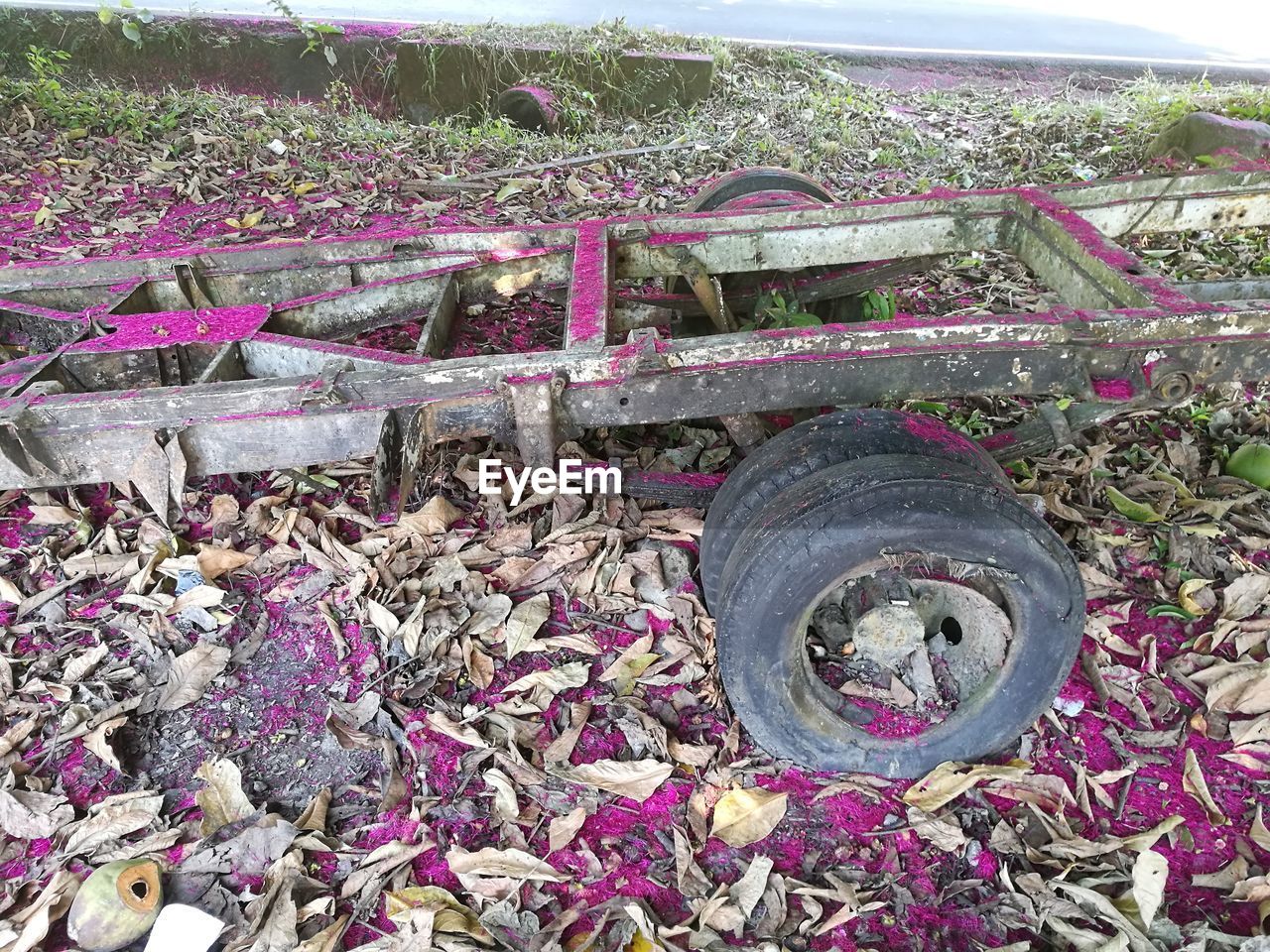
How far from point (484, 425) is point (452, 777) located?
1.10 metres

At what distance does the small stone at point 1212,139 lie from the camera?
6.05m

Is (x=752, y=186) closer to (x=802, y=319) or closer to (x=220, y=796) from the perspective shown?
(x=802, y=319)

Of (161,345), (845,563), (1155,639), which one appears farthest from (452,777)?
(1155,639)

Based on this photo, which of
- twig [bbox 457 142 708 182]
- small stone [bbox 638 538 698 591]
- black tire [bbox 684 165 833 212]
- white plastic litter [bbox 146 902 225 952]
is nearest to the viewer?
white plastic litter [bbox 146 902 225 952]

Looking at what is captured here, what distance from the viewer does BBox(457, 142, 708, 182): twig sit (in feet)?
22.4

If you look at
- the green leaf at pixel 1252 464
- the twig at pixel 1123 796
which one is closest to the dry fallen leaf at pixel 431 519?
the twig at pixel 1123 796

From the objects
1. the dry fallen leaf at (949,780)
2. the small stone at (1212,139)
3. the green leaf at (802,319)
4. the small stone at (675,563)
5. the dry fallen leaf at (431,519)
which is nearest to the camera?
the dry fallen leaf at (949,780)

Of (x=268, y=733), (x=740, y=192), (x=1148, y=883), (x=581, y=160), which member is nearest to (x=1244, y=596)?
(x=1148, y=883)

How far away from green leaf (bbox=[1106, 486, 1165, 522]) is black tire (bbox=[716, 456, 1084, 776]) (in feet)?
A: 4.40

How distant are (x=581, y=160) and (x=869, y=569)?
5.56 m

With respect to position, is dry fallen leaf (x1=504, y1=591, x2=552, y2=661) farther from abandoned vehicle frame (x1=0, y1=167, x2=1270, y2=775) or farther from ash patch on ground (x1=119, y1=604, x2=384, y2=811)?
abandoned vehicle frame (x1=0, y1=167, x2=1270, y2=775)

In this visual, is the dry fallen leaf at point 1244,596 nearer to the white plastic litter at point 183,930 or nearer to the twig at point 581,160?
the white plastic litter at point 183,930

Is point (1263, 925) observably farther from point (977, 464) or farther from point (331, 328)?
point (331, 328)

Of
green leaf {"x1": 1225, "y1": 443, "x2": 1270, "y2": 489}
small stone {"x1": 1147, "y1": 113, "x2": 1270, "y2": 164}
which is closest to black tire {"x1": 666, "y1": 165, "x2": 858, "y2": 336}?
green leaf {"x1": 1225, "y1": 443, "x2": 1270, "y2": 489}
